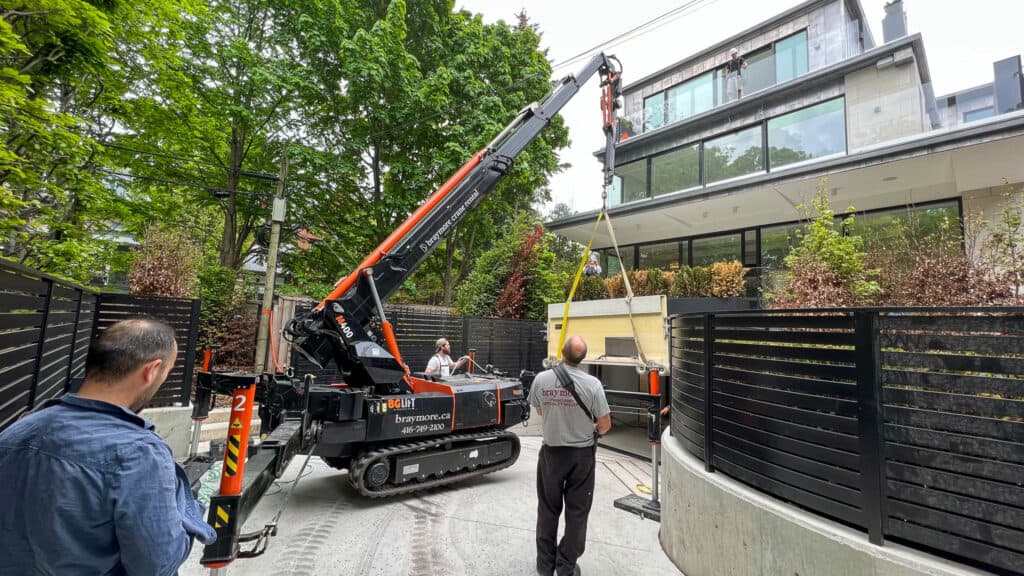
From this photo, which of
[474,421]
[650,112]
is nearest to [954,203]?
[650,112]

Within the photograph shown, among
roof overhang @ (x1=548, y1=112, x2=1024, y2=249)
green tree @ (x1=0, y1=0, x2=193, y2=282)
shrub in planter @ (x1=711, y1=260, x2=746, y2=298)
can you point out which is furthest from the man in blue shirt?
roof overhang @ (x1=548, y1=112, x2=1024, y2=249)

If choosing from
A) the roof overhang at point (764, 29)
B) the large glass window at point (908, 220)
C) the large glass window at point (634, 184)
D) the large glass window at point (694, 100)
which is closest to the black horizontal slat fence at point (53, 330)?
the large glass window at point (908, 220)

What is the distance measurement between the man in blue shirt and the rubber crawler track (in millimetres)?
3966

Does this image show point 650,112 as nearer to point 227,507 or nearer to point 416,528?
point 416,528

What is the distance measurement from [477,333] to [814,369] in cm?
880

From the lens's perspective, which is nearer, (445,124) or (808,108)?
(808,108)

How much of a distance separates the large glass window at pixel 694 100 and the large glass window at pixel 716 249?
4451 millimetres

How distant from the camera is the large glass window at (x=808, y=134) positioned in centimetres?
1034

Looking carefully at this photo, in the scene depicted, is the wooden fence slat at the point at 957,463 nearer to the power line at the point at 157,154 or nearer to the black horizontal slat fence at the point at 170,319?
the black horizontal slat fence at the point at 170,319

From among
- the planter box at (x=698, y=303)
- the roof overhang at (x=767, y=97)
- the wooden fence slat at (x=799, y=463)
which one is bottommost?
the wooden fence slat at (x=799, y=463)

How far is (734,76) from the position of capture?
14.6 meters

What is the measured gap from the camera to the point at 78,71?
26.1 feet

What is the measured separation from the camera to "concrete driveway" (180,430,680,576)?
3.74 m

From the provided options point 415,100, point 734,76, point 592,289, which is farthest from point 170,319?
point 734,76
